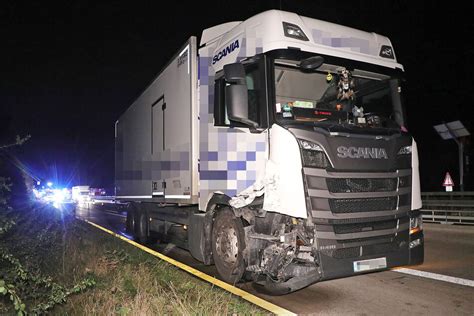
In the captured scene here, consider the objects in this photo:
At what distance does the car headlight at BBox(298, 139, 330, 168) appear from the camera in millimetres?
4926

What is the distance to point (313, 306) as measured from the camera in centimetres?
533

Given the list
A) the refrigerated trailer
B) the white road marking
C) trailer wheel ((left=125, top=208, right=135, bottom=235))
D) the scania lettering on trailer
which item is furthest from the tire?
the white road marking

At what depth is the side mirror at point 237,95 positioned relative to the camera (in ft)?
17.1

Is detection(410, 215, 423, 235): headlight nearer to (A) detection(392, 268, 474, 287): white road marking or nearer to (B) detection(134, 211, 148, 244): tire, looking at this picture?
(A) detection(392, 268, 474, 287): white road marking

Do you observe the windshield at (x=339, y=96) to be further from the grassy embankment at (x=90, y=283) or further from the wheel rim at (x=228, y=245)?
the grassy embankment at (x=90, y=283)

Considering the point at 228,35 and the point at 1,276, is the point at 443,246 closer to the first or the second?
the point at 228,35

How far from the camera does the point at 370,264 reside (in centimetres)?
516

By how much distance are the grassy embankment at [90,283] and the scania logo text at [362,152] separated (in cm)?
208

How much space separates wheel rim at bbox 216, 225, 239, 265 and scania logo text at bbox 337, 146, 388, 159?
1.85m

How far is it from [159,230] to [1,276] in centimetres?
607

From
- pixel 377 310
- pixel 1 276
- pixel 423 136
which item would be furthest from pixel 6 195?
pixel 423 136

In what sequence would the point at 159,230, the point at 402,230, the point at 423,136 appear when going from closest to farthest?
1. the point at 402,230
2. the point at 159,230
3. the point at 423,136

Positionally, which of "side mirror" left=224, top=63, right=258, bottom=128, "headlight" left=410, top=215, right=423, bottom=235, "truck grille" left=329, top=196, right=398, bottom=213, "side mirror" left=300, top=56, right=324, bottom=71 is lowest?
"headlight" left=410, top=215, right=423, bottom=235

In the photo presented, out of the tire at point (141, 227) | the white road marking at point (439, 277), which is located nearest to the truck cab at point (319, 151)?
the white road marking at point (439, 277)
